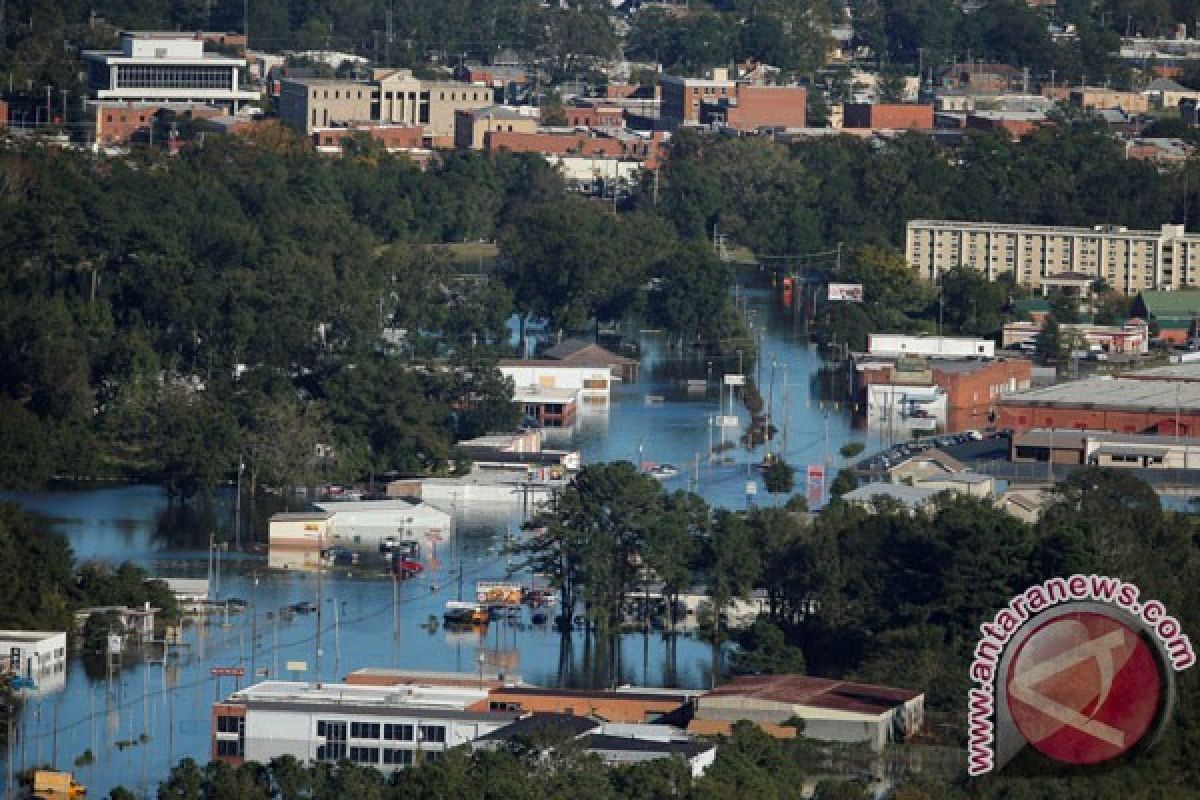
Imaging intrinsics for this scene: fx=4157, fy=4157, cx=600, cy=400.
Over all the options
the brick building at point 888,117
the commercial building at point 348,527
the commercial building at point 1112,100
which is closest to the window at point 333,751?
the commercial building at point 348,527

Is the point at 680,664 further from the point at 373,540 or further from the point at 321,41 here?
the point at 321,41

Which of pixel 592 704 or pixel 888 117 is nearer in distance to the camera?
pixel 592 704

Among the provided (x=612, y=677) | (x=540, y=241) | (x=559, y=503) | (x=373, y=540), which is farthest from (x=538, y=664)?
(x=540, y=241)

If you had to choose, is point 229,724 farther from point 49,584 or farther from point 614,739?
point 49,584

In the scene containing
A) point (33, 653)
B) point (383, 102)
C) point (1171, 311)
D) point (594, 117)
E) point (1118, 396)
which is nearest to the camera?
point (33, 653)

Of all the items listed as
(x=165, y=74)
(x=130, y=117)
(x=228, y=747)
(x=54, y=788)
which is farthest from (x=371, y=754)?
(x=165, y=74)

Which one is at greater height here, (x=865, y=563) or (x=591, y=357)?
(x=591, y=357)

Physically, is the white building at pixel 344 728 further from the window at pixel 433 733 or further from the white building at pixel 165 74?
the white building at pixel 165 74
